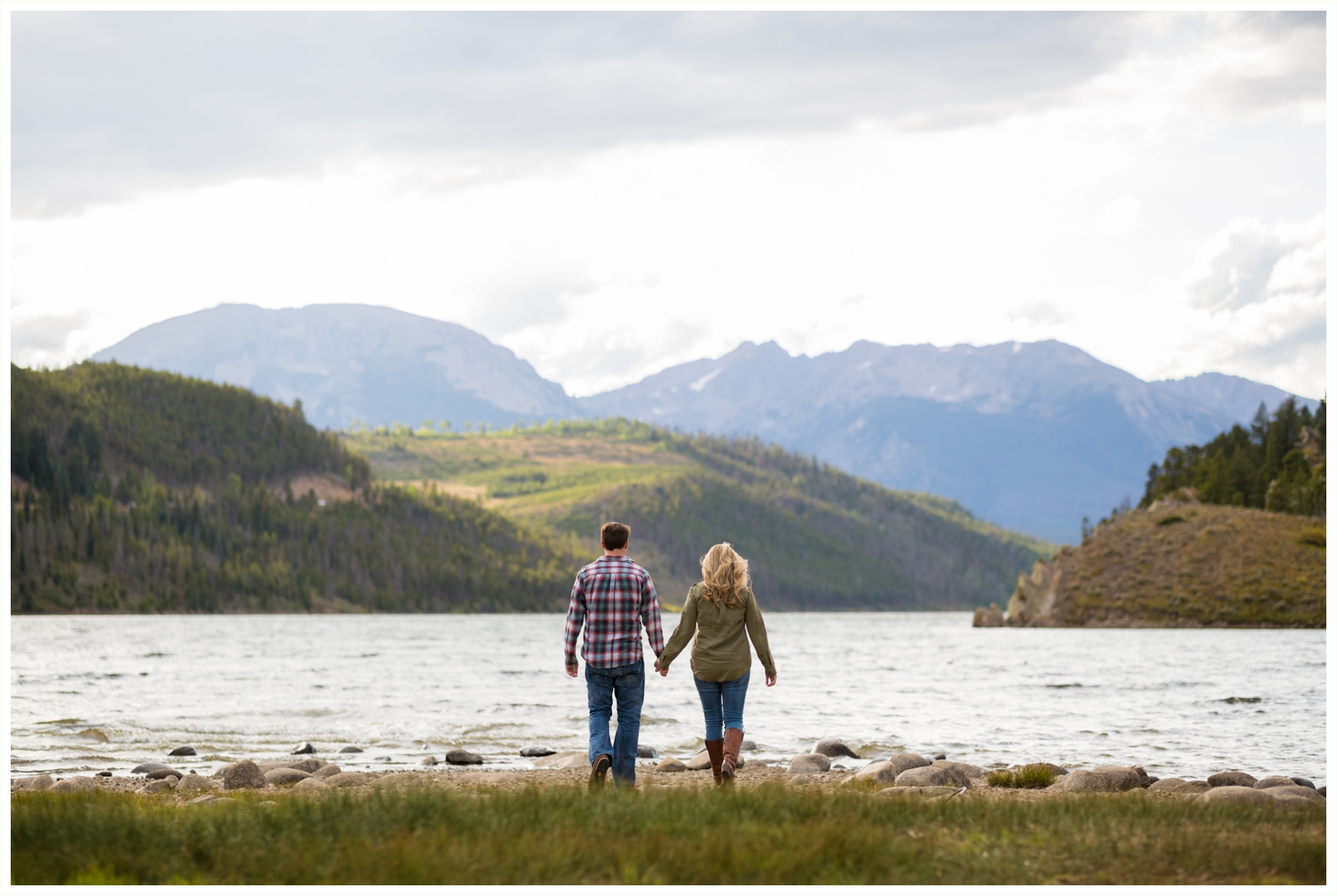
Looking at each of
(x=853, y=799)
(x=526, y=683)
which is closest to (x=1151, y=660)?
(x=526, y=683)

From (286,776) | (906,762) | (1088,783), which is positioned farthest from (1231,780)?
(286,776)

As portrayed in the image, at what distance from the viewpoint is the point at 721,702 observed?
17.5 metres

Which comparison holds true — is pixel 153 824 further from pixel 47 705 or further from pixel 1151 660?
pixel 1151 660

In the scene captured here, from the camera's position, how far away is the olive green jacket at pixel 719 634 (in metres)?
17.0

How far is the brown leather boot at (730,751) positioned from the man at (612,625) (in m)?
1.38

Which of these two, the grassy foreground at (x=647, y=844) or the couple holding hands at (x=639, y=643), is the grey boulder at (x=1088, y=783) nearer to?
the couple holding hands at (x=639, y=643)

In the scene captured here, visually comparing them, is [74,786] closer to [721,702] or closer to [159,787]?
[159,787]

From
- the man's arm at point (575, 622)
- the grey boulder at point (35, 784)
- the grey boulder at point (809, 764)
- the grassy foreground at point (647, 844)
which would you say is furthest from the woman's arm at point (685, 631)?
the grey boulder at point (35, 784)

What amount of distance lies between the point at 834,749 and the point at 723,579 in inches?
616

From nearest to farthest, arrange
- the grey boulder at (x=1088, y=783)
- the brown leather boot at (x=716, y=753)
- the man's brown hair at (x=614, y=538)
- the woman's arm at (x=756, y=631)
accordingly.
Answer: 1. the man's brown hair at (x=614, y=538)
2. the woman's arm at (x=756, y=631)
3. the brown leather boot at (x=716, y=753)
4. the grey boulder at (x=1088, y=783)

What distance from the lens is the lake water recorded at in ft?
→ 106

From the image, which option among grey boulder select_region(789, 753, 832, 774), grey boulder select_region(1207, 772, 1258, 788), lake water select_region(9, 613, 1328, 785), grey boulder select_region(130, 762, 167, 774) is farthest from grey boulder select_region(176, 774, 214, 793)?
grey boulder select_region(1207, 772, 1258, 788)

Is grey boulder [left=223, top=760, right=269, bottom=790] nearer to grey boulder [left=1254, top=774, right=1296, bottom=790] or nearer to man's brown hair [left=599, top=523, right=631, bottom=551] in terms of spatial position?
man's brown hair [left=599, top=523, right=631, bottom=551]

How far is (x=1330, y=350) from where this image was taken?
12086mm
